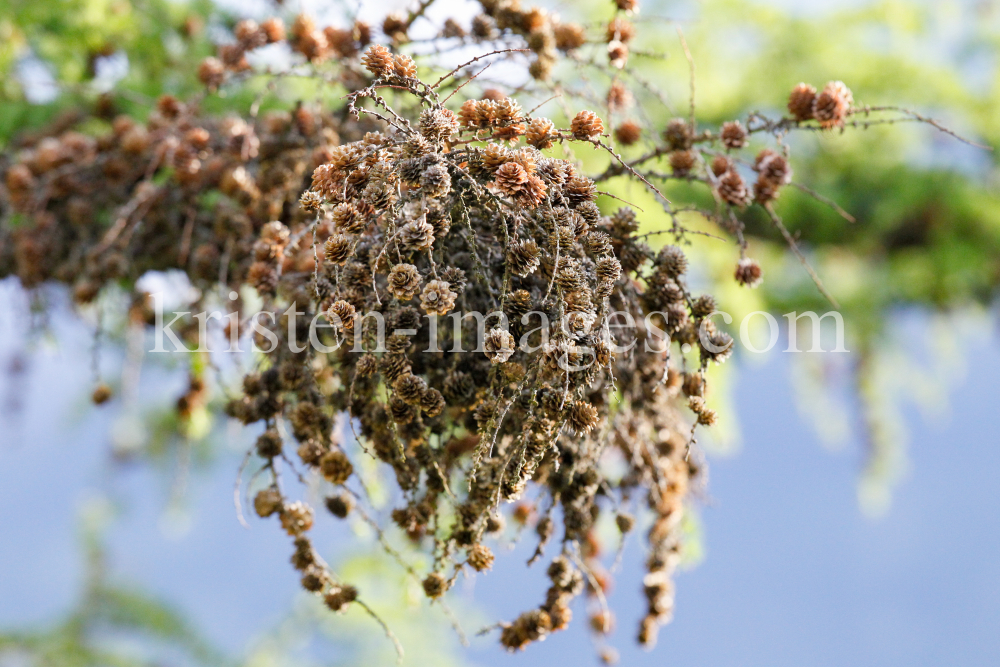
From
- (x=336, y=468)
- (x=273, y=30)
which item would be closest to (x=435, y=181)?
(x=336, y=468)

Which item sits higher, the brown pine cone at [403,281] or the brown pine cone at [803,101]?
the brown pine cone at [803,101]

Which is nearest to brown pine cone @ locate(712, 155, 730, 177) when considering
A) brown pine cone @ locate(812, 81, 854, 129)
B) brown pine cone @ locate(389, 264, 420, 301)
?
brown pine cone @ locate(812, 81, 854, 129)

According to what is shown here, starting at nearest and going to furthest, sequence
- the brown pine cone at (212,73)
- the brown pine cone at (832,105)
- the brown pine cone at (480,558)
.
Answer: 1. the brown pine cone at (480,558)
2. the brown pine cone at (832,105)
3. the brown pine cone at (212,73)

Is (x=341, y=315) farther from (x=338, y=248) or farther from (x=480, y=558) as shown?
(x=480, y=558)

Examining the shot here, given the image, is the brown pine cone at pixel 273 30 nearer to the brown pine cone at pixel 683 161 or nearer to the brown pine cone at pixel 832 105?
the brown pine cone at pixel 683 161

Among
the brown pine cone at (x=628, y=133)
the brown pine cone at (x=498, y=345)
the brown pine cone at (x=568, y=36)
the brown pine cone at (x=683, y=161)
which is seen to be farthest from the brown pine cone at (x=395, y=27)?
the brown pine cone at (x=498, y=345)

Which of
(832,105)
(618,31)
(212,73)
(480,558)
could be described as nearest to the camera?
(480,558)

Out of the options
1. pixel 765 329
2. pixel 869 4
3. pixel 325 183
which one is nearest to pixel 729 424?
pixel 765 329

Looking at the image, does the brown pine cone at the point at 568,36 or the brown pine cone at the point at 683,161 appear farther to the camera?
the brown pine cone at the point at 568,36

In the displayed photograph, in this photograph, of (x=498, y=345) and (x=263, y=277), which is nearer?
(x=498, y=345)

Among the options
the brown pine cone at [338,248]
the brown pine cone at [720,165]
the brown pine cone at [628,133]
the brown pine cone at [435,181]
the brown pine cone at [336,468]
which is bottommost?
the brown pine cone at [336,468]

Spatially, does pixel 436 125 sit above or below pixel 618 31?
below

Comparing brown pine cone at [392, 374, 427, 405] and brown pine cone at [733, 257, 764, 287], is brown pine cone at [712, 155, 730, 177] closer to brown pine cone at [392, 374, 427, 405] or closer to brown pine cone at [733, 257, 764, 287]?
brown pine cone at [733, 257, 764, 287]
